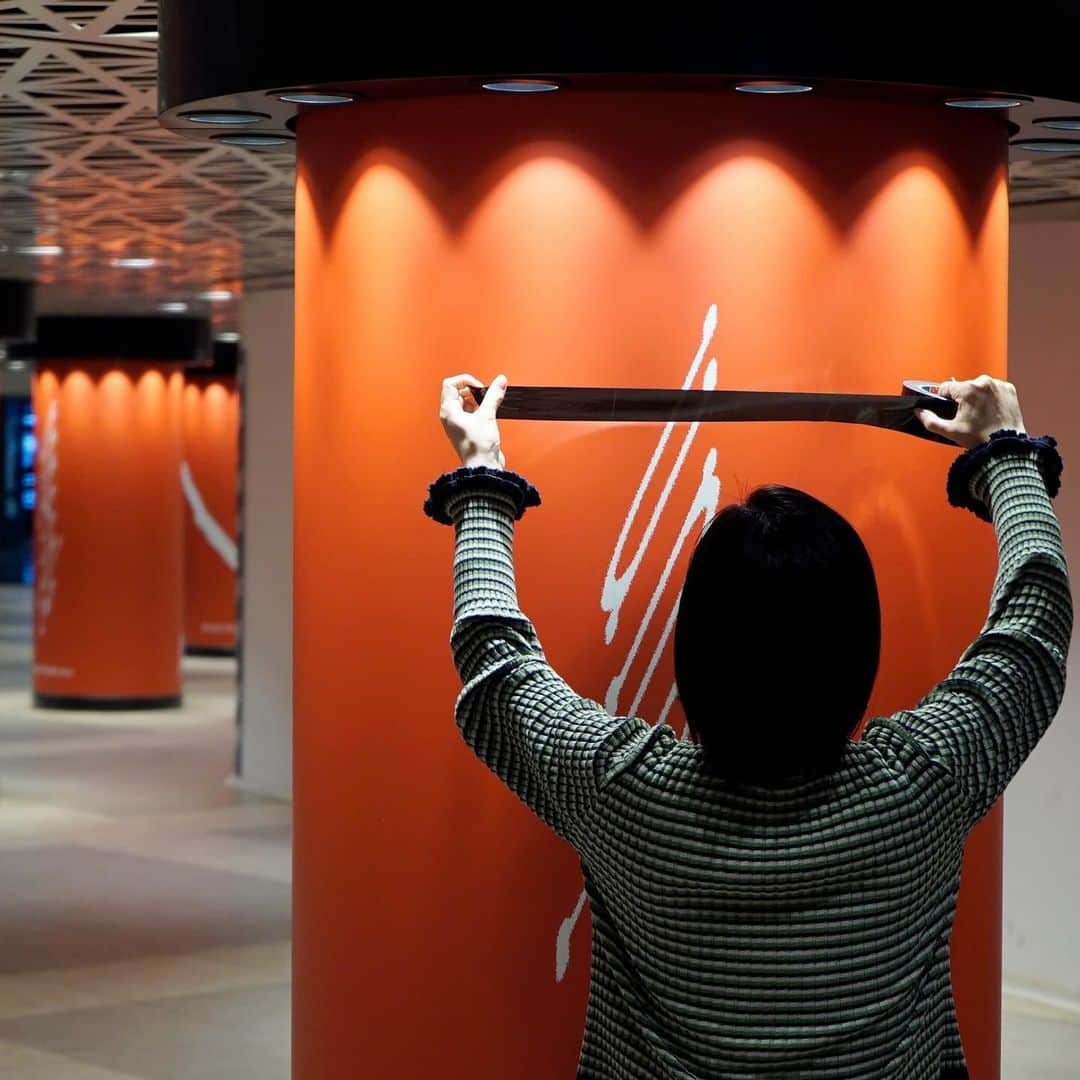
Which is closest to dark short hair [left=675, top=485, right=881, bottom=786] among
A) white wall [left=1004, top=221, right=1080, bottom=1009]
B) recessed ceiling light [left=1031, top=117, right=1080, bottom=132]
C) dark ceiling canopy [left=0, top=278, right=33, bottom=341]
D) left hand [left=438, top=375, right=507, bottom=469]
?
left hand [left=438, top=375, right=507, bottom=469]

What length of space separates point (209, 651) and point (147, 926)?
14120 millimetres

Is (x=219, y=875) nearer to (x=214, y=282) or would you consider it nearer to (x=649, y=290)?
(x=214, y=282)

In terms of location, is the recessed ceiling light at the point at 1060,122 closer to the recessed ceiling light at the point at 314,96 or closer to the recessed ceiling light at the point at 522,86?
the recessed ceiling light at the point at 522,86


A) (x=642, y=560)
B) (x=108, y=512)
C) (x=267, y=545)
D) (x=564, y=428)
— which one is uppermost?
(x=564, y=428)

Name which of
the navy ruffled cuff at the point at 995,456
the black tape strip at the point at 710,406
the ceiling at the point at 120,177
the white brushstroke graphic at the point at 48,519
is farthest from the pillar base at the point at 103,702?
the navy ruffled cuff at the point at 995,456

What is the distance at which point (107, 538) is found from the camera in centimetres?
1781

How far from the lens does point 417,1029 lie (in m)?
4.47

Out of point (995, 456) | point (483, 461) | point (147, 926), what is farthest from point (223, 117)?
point (147, 926)

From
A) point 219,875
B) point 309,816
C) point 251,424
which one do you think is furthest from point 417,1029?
point 251,424

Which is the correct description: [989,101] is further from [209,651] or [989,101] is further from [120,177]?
[209,651]

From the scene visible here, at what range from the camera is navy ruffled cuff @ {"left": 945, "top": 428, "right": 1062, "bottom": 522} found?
3.05 meters

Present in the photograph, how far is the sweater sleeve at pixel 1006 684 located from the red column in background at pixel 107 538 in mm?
15547

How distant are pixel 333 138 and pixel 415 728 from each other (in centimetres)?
133

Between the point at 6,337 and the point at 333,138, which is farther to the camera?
the point at 6,337
